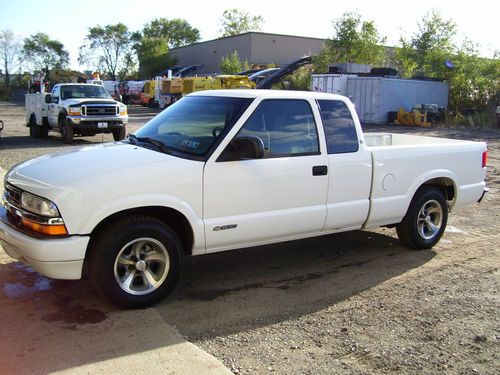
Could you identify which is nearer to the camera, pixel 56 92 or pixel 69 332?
pixel 69 332

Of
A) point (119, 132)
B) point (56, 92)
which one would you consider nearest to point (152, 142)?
point (119, 132)

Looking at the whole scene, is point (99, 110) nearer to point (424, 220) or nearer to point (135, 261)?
point (424, 220)

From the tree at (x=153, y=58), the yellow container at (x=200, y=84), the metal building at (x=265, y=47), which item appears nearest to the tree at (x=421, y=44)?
the yellow container at (x=200, y=84)

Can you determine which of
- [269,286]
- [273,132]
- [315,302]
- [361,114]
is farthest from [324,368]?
[361,114]

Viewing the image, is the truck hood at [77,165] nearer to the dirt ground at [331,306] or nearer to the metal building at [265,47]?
the dirt ground at [331,306]

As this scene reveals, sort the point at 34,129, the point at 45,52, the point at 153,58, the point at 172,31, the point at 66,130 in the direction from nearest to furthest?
the point at 66,130 → the point at 34,129 → the point at 153,58 → the point at 45,52 → the point at 172,31

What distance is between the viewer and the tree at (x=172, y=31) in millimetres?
109188

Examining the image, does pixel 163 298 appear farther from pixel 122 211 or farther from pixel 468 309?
pixel 468 309

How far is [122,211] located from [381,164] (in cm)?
282

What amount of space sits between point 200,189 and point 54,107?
14.7 m

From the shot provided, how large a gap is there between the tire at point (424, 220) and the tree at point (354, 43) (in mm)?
36727

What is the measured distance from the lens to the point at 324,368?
3514 mm

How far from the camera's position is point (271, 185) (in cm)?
479


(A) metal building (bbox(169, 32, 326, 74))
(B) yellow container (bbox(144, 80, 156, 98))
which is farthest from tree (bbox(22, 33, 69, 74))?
(B) yellow container (bbox(144, 80, 156, 98))
